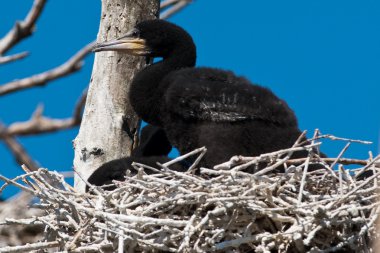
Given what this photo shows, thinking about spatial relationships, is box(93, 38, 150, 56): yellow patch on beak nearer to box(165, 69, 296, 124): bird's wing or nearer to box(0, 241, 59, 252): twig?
box(165, 69, 296, 124): bird's wing

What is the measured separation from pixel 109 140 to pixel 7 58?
243cm

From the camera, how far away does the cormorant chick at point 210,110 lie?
5.21 meters

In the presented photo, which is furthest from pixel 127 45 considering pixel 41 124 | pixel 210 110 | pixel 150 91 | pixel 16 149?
pixel 16 149

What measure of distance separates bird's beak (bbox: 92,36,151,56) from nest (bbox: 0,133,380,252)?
1.77 metres

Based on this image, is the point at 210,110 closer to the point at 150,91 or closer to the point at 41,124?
the point at 150,91

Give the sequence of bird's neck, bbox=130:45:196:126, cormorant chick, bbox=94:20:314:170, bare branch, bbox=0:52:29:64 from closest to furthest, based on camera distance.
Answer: bare branch, bbox=0:52:29:64 < cormorant chick, bbox=94:20:314:170 < bird's neck, bbox=130:45:196:126

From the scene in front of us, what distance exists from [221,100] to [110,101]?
3.57 ft

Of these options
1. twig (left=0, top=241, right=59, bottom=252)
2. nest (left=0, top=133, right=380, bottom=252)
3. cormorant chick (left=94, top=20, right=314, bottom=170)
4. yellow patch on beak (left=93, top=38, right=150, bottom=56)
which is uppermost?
yellow patch on beak (left=93, top=38, right=150, bottom=56)

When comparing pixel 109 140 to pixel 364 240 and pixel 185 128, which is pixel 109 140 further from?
pixel 364 240

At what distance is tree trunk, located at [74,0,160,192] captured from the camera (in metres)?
5.93

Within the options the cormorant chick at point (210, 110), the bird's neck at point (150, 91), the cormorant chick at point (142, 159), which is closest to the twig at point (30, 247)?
the cormorant chick at point (142, 159)

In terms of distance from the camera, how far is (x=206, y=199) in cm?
416

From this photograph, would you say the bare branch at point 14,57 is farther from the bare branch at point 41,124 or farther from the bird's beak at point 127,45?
the bird's beak at point 127,45

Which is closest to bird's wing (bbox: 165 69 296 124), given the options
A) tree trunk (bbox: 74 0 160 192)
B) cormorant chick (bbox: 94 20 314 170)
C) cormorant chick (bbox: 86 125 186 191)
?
cormorant chick (bbox: 94 20 314 170)
